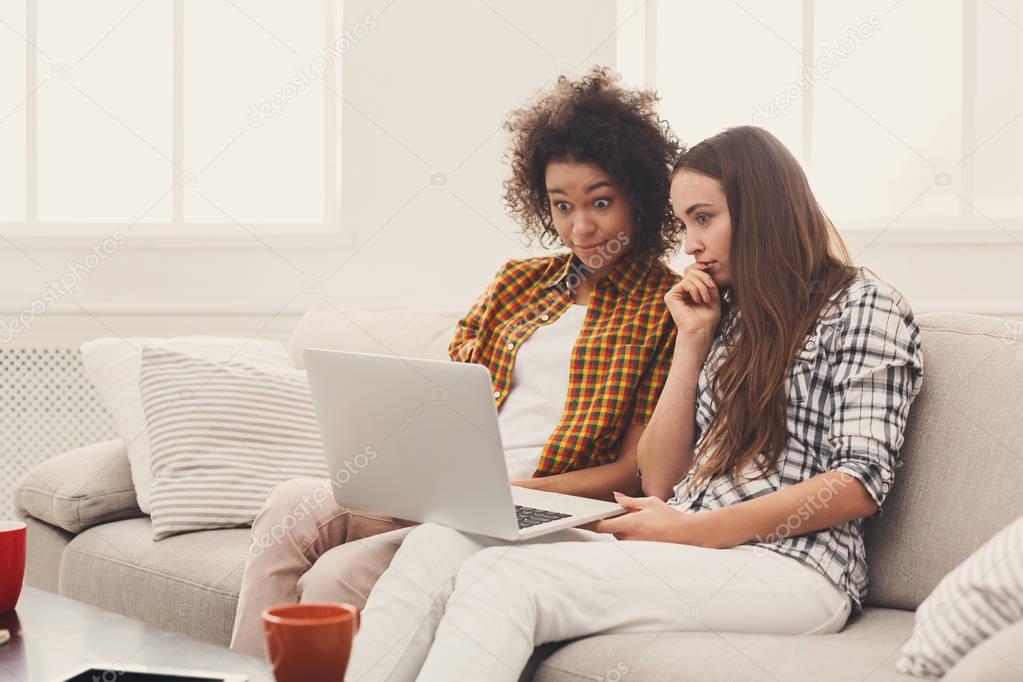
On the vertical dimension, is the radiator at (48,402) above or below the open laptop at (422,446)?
below

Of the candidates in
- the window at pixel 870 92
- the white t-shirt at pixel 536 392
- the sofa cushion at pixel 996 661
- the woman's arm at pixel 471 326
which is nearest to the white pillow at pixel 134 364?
the woman's arm at pixel 471 326

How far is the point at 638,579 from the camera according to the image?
1303mm

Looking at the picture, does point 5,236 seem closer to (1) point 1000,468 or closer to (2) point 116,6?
(2) point 116,6

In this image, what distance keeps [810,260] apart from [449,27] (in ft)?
5.74

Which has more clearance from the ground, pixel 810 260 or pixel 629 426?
pixel 810 260

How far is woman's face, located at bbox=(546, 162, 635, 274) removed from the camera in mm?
1850

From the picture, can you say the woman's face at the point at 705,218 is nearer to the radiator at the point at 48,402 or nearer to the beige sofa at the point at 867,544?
the beige sofa at the point at 867,544

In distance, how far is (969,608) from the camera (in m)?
1.09

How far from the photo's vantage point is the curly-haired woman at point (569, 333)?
1.62m

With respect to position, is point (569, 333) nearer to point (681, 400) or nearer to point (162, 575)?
point (681, 400)

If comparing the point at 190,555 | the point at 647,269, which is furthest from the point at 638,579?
the point at 190,555

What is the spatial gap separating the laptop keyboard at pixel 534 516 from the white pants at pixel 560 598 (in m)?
0.04

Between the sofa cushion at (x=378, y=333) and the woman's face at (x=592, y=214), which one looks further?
the sofa cushion at (x=378, y=333)

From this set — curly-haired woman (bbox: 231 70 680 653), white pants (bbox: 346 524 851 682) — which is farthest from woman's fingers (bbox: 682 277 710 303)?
white pants (bbox: 346 524 851 682)
